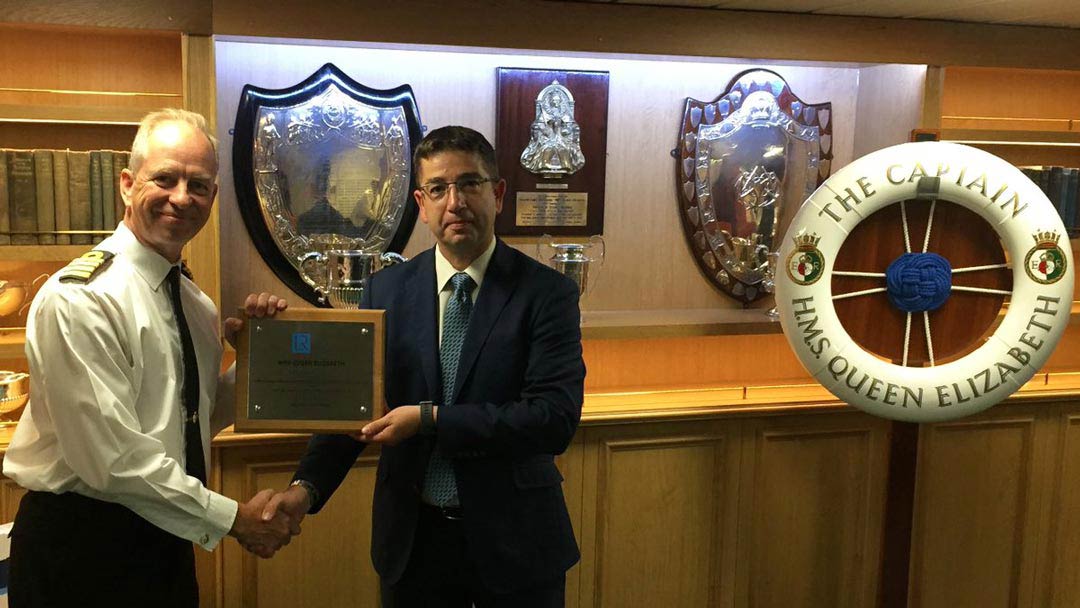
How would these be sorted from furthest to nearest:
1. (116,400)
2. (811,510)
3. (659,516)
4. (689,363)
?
1. (689,363)
2. (811,510)
3. (659,516)
4. (116,400)

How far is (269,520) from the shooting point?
73.6 inches

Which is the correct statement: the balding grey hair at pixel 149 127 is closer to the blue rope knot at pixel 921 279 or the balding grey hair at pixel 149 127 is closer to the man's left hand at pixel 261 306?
the man's left hand at pixel 261 306

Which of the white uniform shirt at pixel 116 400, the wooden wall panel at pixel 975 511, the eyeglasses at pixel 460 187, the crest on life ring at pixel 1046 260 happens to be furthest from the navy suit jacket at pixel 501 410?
the wooden wall panel at pixel 975 511

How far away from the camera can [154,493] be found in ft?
5.33

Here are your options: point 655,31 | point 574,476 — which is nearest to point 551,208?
point 655,31

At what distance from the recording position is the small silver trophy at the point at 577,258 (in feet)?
9.32

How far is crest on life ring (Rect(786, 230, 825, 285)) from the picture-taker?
2.47m

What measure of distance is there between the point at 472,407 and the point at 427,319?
220 millimetres

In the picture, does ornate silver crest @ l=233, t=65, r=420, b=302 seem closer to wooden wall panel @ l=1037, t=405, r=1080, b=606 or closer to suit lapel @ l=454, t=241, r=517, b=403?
suit lapel @ l=454, t=241, r=517, b=403

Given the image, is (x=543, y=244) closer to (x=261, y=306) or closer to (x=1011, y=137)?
(x=261, y=306)

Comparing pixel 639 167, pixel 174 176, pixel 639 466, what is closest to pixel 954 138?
pixel 639 167

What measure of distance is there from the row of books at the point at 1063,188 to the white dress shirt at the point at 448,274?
210 cm

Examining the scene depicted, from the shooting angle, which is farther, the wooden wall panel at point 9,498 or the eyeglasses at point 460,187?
the wooden wall panel at point 9,498

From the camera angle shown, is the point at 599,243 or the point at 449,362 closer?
the point at 449,362
